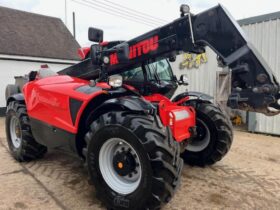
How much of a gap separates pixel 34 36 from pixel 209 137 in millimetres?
14946

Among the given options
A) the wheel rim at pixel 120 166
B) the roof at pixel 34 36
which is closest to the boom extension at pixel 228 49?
the wheel rim at pixel 120 166

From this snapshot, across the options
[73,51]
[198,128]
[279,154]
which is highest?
[73,51]

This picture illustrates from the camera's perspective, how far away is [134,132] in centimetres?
273

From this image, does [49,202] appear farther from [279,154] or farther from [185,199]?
[279,154]

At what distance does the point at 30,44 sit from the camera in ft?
49.9

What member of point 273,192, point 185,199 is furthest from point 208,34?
point 273,192

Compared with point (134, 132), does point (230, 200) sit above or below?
below

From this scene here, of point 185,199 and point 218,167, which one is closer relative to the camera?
point 185,199

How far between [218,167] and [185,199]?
57.5 inches

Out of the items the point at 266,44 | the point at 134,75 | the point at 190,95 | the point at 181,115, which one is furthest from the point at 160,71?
the point at 266,44

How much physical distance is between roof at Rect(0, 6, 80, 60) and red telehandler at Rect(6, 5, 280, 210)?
11.2 metres

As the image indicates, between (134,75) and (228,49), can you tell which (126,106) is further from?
(134,75)

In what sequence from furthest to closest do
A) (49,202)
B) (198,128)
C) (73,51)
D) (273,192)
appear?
1. (73,51)
2. (198,128)
3. (273,192)
4. (49,202)

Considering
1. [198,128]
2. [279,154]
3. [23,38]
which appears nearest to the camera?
[198,128]
